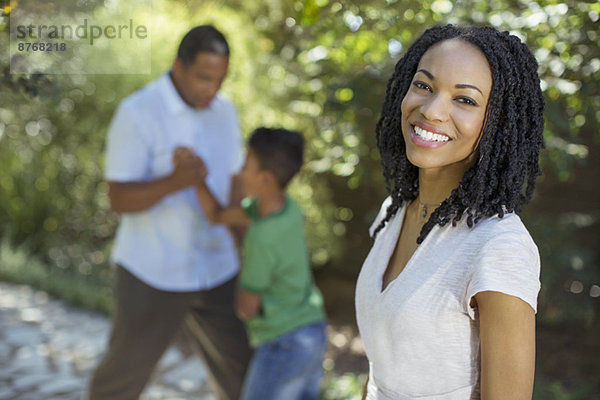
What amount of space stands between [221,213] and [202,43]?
70 cm

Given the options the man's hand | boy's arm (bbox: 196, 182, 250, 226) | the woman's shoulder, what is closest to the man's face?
the man's hand

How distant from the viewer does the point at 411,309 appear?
4.50ft

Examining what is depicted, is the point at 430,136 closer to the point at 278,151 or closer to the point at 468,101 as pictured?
the point at 468,101

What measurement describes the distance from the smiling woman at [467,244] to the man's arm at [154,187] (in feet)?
4.24

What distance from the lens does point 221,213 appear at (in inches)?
111

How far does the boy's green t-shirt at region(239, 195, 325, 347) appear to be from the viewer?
101 inches

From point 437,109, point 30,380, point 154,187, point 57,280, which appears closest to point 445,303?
point 437,109

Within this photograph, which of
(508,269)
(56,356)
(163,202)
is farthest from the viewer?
(56,356)

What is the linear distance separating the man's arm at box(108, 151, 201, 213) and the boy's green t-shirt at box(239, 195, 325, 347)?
32cm

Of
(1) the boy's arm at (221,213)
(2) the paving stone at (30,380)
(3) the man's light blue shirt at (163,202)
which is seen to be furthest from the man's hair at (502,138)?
(2) the paving stone at (30,380)

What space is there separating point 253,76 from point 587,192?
8.19 feet

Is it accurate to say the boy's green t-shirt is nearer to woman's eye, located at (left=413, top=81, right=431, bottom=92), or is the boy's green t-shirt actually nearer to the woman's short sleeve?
woman's eye, located at (left=413, top=81, right=431, bottom=92)

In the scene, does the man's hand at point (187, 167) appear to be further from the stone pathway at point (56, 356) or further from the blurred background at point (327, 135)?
the stone pathway at point (56, 356)

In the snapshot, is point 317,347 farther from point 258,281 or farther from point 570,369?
point 570,369
